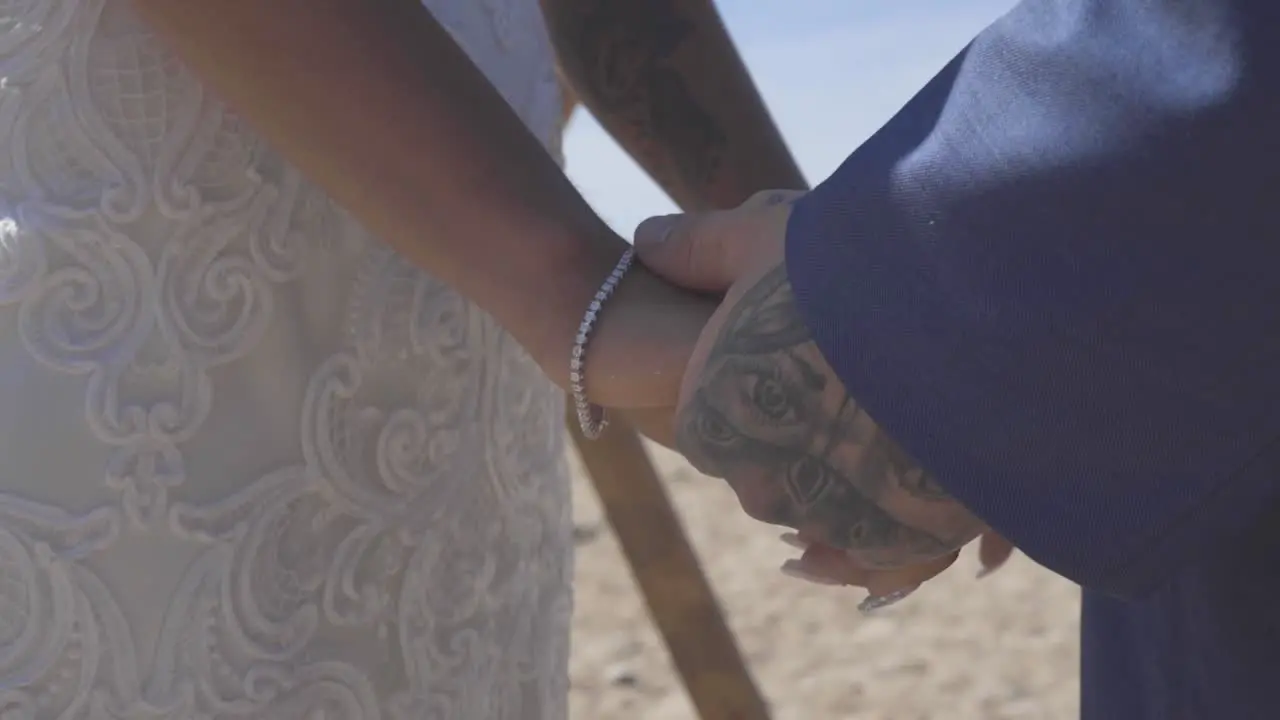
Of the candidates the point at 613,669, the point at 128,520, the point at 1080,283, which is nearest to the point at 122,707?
the point at 128,520

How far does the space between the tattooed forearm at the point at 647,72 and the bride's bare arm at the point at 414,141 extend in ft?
1.14

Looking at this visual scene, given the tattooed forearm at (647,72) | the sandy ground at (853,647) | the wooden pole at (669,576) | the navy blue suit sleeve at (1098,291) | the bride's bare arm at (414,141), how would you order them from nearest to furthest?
the navy blue suit sleeve at (1098,291) → the bride's bare arm at (414,141) → the tattooed forearm at (647,72) → the wooden pole at (669,576) → the sandy ground at (853,647)

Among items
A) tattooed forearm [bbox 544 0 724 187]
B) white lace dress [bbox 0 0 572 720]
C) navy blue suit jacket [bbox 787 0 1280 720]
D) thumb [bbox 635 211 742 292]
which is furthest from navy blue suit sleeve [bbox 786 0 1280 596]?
tattooed forearm [bbox 544 0 724 187]

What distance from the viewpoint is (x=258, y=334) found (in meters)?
0.78

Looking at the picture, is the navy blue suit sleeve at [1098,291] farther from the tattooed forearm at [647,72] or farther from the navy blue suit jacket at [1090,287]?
the tattooed forearm at [647,72]

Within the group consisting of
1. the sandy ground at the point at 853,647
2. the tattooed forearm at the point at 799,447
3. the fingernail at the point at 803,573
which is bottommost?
the sandy ground at the point at 853,647

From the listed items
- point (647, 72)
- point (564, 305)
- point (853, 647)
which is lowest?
point (853, 647)

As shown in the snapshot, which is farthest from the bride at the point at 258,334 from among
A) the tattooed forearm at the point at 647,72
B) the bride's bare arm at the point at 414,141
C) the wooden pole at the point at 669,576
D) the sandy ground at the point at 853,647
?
the sandy ground at the point at 853,647

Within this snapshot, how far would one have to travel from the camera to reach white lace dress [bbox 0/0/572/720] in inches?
29.1

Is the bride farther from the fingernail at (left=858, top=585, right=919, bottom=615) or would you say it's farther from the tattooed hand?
the fingernail at (left=858, top=585, right=919, bottom=615)

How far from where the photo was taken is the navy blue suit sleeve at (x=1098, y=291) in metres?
0.56

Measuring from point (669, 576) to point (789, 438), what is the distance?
76 cm

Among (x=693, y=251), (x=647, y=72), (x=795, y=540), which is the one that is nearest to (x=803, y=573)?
(x=795, y=540)

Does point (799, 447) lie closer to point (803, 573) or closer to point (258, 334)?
point (803, 573)
